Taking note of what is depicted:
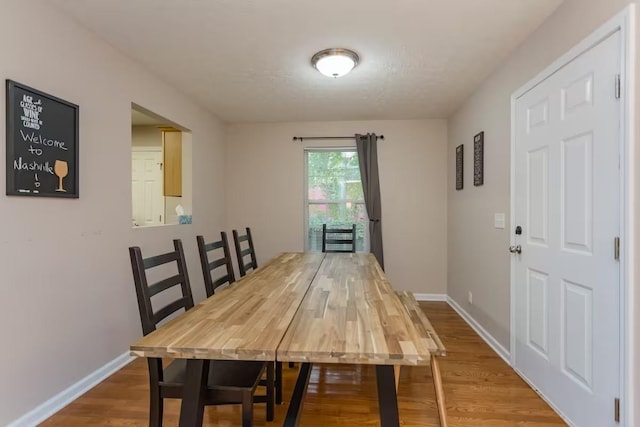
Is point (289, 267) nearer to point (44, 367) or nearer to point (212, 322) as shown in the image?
point (212, 322)

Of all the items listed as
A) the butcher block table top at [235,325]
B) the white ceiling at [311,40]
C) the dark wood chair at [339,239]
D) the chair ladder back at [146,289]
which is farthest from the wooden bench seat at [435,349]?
the white ceiling at [311,40]

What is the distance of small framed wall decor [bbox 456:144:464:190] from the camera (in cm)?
368

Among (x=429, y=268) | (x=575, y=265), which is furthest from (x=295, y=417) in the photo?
(x=429, y=268)

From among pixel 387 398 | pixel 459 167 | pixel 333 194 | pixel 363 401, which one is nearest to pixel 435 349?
pixel 387 398

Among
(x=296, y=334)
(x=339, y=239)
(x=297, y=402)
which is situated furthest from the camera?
(x=339, y=239)

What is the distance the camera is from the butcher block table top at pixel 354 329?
0.98 meters

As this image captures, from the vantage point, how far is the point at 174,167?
3678 millimetres

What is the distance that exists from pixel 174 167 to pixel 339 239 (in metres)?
1.98

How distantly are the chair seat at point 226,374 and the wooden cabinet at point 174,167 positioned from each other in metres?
2.47

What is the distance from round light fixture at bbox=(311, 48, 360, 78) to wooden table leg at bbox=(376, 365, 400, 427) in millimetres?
2090

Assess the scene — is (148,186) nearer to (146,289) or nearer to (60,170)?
(60,170)

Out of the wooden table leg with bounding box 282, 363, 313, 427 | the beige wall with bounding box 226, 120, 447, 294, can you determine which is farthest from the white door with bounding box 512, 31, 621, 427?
the beige wall with bounding box 226, 120, 447, 294

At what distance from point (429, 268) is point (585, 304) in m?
2.67

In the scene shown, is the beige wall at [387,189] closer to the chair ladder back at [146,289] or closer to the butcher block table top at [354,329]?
the butcher block table top at [354,329]
